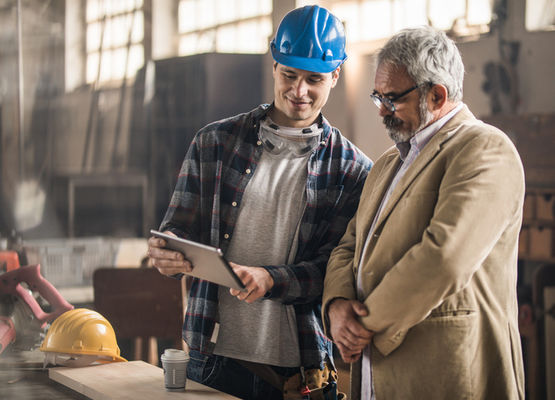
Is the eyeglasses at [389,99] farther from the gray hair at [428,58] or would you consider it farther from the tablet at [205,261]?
the tablet at [205,261]

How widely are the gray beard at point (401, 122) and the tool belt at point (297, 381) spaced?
644 millimetres

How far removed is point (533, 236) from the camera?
159 inches

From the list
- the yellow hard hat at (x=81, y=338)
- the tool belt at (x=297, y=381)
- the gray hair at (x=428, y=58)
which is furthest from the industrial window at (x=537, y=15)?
the yellow hard hat at (x=81, y=338)

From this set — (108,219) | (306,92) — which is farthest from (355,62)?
(306,92)

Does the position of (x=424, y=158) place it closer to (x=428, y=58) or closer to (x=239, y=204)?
(x=428, y=58)

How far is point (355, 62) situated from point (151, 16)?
221cm

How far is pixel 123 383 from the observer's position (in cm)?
169

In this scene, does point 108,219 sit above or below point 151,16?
below

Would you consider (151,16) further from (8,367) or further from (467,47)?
(8,367)

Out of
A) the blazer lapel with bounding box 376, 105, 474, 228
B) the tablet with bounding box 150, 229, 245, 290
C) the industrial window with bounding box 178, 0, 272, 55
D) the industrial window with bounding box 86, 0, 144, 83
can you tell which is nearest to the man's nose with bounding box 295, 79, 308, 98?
the blazer lapel with bounding box 376, 105, 474, 228

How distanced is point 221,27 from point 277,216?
5.43 m

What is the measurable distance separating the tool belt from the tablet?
0.26 m

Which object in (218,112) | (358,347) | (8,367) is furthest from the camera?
(218,112)

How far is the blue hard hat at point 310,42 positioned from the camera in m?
1.67
